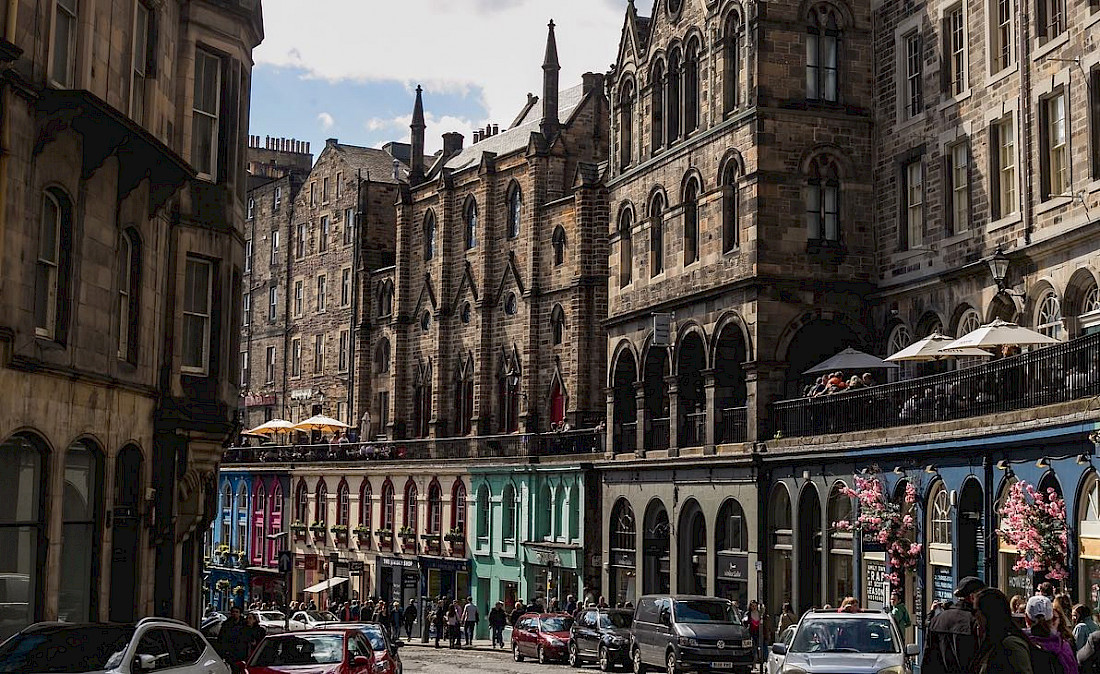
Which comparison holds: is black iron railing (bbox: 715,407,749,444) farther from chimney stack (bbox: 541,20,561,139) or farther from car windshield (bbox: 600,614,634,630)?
chimney stack (bbox: 541,20,561,139)

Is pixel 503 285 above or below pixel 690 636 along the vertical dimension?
above

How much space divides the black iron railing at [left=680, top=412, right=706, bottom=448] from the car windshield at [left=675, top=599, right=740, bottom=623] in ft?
35.4

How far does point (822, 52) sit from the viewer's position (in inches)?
1687

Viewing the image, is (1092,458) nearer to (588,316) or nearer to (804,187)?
(804,187)

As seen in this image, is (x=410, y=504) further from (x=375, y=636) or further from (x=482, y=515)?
(x=375, y=636)

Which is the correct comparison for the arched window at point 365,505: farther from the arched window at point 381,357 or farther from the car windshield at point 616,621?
the car windshield at point 616,621

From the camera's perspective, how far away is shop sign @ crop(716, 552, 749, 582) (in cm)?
4238

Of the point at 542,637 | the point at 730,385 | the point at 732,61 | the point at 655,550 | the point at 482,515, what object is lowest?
the point at 542,637

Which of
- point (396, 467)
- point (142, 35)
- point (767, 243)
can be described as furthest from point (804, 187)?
point (396, 467)

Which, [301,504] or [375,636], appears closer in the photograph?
[375,636]

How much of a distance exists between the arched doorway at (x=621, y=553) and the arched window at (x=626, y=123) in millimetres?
10953

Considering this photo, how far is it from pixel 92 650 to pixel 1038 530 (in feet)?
59.7

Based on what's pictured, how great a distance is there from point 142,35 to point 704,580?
24.6 m

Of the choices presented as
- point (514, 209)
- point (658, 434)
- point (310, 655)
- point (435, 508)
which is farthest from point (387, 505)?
point (310, 655)
